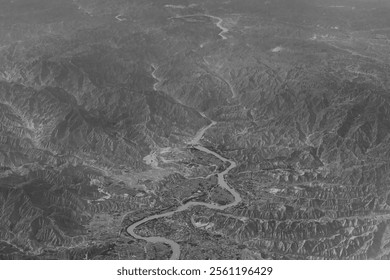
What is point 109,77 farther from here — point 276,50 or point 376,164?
point 376,164

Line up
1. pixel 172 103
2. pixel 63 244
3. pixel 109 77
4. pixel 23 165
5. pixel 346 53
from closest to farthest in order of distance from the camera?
1. pixel 63 244
2. pixel 23 165
3. pixel 172 103
4. pixel 109 77
5. pixel 346 53

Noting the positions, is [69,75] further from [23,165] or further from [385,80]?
[385,80]

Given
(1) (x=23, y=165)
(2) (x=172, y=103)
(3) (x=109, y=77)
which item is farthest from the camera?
(3) (x=109, y=77)

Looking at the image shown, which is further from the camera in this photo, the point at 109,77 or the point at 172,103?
the point at 109,77

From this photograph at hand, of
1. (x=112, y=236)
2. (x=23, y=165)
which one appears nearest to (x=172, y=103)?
(x=23, y=165)

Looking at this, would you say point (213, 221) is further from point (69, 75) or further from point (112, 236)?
point (69, 75)

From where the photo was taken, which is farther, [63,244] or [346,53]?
[346,53]

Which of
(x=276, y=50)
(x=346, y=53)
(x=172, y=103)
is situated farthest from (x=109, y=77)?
(x=346, y=53)

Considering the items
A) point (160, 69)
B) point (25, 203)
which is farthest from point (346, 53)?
point (25, 203)

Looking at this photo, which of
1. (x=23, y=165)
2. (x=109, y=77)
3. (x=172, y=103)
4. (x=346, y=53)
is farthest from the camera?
(x=346, y=53)
